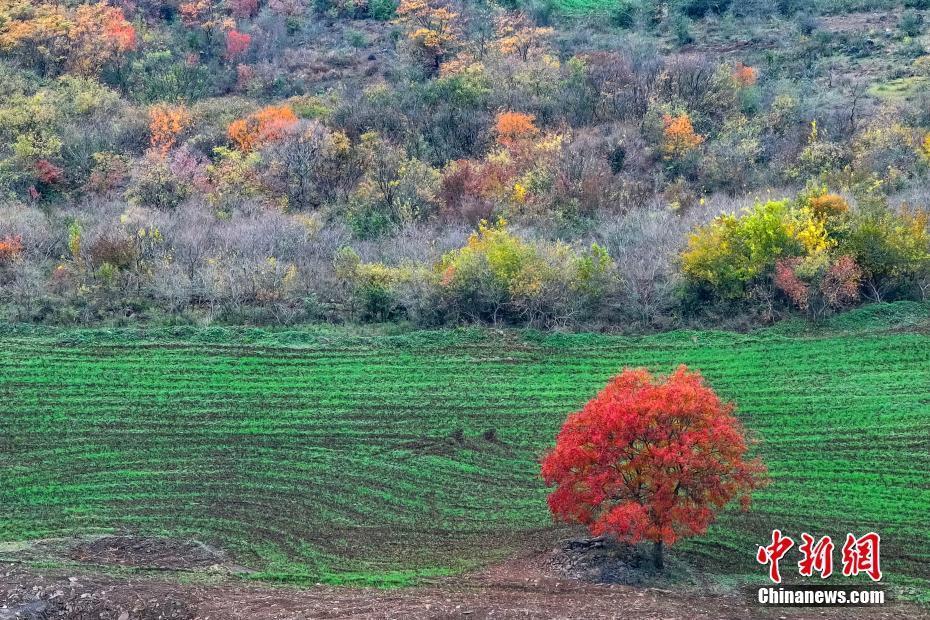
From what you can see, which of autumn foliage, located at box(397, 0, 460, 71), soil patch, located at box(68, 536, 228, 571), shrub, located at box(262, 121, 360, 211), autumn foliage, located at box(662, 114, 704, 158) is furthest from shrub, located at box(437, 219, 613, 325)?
autumn foliage, located at box(397, 0, 460, 71)

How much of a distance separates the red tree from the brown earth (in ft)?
6.88

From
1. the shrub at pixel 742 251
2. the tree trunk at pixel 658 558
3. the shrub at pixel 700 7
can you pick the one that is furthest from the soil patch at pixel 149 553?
the shrub at pixel 700 7

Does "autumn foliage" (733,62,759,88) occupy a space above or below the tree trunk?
above

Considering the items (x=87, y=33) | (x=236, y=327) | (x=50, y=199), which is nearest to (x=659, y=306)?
(x=236, y=327)

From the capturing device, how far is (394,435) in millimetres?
46156

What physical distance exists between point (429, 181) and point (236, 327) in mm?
22874

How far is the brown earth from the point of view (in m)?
31.6

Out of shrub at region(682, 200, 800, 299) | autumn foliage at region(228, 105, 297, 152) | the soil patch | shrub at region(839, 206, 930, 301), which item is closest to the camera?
the soil patch

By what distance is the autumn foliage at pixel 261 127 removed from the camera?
80438mm

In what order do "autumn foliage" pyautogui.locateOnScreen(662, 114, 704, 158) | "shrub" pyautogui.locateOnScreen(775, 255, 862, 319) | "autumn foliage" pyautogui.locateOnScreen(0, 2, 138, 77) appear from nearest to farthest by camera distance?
"shrub" pyautogui.locateOnScreen(775, 255, 862, 319), "autumn foliage" pyautogui.locateOnScreen(662, 114, 704, 158), "autumn foliage" pyautogui.locateOnScreen(0, 2, 138, 77)

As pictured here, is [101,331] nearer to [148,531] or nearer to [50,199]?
[148,531]

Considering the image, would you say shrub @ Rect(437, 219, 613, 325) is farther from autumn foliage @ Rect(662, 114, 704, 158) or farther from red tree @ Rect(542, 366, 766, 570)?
autumn foliage @ Rect(662, 114, 704, 158)

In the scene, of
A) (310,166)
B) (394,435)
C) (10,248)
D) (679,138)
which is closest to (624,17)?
(679,138)

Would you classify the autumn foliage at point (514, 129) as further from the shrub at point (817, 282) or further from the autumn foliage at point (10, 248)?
the autumn foliage at point (10, 248)
